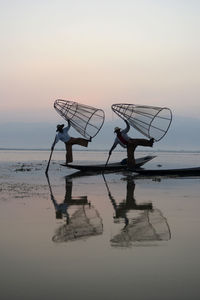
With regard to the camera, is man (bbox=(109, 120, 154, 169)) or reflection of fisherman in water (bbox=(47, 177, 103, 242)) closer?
reflection of fisherman in water (bbox=(47, 177, 103, 242))

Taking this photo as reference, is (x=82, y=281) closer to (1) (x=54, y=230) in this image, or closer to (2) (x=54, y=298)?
(2) (x=54, y=298)

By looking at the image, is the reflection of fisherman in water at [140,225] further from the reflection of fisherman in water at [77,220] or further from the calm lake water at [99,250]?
the reflection of fisherman in water at [77,220]

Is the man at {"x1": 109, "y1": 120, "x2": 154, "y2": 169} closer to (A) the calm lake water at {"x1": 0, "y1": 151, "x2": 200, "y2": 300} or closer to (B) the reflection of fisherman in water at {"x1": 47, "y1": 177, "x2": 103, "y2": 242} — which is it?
(B) the reflection of fisherman in water at {"x1": 47, "y1": 177, "x2": 103, "y2": 242}

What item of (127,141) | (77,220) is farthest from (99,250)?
(127,141)

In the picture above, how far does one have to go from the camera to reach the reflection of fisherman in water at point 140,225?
8156 millimetres

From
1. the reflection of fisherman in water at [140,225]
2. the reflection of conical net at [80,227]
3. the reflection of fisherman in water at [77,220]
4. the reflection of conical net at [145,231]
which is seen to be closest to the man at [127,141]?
the reflection of fisherman in water at [77,220]

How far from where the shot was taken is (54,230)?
901cm

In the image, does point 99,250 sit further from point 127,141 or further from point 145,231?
point 127,141

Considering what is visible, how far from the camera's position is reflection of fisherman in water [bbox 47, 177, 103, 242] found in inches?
338

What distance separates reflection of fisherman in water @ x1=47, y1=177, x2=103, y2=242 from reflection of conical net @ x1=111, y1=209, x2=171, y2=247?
2.28 ft

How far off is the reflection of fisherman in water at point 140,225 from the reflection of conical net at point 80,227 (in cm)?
61

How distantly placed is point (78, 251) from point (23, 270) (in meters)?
1.33

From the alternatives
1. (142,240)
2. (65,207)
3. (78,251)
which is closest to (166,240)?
(142,240)

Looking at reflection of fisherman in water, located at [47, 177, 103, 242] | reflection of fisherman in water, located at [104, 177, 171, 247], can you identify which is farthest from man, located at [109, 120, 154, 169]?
reflection of fisherman in water, located at [104, 177, 171, 247]
